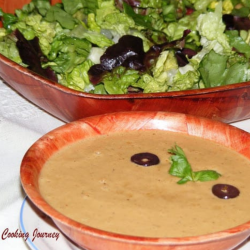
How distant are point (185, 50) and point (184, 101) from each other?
41 cm

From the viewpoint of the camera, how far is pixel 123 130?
1.38 meters

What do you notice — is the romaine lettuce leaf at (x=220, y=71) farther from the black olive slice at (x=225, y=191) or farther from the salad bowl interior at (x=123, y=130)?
the black olive slice at (x=225, y=191)

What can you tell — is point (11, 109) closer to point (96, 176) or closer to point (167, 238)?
point (96, 176)

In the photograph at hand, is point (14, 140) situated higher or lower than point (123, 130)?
lower

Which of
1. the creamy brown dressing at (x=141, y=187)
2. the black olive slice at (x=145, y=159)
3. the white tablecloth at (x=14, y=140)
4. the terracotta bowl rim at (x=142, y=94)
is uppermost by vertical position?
the terracotta bowl rim at (x=142, y=94)

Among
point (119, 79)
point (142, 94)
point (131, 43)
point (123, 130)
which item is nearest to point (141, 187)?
point (123, 130)

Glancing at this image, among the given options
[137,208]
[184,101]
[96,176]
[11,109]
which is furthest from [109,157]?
[11,109]

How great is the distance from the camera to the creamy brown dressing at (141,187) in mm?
1056

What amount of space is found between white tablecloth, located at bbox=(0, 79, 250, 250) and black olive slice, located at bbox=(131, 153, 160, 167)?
30 centimetres

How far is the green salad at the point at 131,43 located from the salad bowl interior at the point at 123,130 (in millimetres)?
285

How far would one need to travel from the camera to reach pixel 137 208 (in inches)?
42.9

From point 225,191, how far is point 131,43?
0.75m

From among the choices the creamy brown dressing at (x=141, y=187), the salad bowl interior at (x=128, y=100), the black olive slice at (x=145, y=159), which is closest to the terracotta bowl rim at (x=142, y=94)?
the salad bowl interior at (x=128, y=100)

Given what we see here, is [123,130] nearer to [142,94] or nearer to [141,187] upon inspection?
[142,94]
